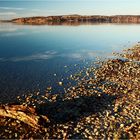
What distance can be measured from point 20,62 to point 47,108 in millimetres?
18212

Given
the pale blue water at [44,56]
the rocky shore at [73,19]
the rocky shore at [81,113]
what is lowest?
the rocky shore at [81,113]

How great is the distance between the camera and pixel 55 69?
39.1 m

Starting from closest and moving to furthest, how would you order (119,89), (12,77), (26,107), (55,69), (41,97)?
(26,107), (41,97), (119,89), (12,77), (55,69)

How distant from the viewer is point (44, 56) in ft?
154

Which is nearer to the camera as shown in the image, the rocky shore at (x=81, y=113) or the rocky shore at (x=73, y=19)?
the rocky shore at (x=81, y=113)

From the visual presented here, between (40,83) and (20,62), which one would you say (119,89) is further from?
(20,62)

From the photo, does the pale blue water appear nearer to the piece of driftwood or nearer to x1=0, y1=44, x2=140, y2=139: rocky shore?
x1=0, y1=44, x2=140, y2=139: rocky shore

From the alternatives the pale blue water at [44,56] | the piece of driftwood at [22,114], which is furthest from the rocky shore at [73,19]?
the piece of driftwood at [22,114]

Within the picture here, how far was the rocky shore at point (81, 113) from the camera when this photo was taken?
70.2 feet

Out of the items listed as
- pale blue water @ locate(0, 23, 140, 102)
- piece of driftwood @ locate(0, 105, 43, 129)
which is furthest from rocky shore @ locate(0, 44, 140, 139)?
pale blue water @ locate(0, 23, 140, 102)

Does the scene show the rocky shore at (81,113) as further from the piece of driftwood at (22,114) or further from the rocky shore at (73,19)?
the rocky shore at (73,19)

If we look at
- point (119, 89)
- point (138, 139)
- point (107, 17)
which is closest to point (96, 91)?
point (119, 89)

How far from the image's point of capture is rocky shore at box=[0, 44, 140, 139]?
21.4m

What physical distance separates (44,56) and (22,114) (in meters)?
25.2
